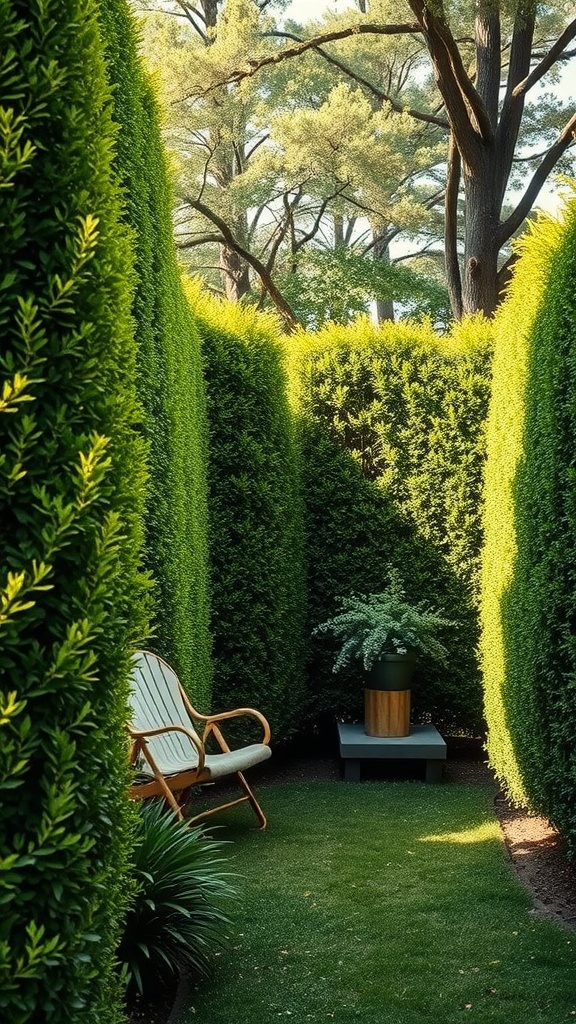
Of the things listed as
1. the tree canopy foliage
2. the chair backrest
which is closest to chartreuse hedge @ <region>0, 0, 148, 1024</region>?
the chair backrest

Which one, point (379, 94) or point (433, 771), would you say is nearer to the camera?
point (433, 771)

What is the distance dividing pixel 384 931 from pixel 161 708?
169 cm

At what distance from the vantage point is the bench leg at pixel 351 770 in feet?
21.6

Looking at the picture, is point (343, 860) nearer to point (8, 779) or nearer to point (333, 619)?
point (333, 619)

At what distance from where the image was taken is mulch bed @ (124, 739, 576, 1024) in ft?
12.6

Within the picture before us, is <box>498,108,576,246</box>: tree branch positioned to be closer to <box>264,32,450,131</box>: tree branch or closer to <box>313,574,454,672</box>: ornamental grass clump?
<box>264,32,450,131</box>: tree branch

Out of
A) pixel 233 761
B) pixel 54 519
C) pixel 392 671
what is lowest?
pixel 233 761

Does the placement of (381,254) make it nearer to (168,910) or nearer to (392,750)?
(392,750)

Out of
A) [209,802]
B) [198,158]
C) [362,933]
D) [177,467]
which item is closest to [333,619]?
[209,802]

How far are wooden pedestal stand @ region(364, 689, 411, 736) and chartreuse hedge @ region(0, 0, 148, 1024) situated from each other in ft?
15.8

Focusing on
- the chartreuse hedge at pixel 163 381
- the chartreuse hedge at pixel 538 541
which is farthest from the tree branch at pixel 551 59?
the chartreuse hedge at pixel 163 381

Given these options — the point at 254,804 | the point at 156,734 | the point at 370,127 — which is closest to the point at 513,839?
the point at 254,804

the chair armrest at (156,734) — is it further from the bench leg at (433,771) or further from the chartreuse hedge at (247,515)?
the bench leg at (433,771)

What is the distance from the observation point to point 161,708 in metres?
4.93
